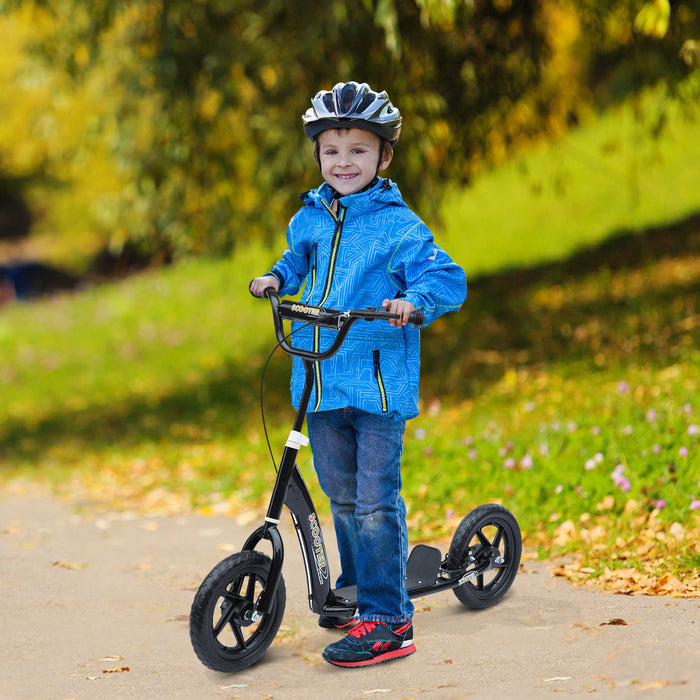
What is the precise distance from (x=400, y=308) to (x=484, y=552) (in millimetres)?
1454

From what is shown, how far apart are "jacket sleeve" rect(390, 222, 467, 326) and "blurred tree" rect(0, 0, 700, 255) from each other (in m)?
4.91

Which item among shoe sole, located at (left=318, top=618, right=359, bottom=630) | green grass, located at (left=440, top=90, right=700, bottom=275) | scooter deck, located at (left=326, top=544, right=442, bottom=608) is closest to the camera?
scooter deck, located at (left=326, top=544, right=442, bottom=608)

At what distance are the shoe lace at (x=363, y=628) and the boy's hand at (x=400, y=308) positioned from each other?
1.13m

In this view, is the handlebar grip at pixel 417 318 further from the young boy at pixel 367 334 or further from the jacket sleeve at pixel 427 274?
the young boy at pixel 367 334

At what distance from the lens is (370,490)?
3.64 meters

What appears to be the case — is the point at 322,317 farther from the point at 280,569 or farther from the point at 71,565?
the point at 71,565

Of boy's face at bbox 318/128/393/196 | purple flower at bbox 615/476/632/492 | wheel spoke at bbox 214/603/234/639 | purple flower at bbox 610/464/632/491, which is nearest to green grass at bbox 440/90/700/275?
purple flower at bbox 610/464/632/491

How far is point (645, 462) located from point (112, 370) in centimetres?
972

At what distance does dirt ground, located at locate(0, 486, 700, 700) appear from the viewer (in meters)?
3.45

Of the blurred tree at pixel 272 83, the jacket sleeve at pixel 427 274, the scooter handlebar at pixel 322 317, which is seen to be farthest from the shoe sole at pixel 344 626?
the blurred tree at pixel 272 83

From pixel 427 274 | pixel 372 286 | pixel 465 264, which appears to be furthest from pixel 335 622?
pixel 465 264

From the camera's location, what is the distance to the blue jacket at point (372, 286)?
11.8 feet

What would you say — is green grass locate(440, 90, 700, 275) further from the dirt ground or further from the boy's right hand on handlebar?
the boy's right hand on handlebar

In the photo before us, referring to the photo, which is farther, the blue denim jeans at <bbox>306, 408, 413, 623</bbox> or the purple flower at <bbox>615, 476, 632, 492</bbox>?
the purple flower at <bbox>615, 476, 632, 492</bbox>
